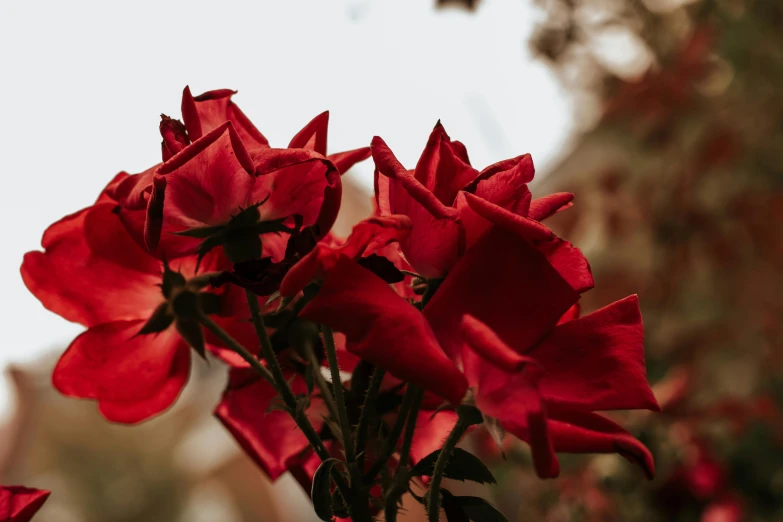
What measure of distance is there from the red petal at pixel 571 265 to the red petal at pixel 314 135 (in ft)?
0.33

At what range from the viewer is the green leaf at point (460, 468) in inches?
9.7

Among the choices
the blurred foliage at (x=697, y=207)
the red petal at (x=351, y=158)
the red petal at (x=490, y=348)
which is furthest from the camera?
the blurred foliage at (x=697, y=207)

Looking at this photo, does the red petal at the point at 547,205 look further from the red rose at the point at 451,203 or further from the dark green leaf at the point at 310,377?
the dark green leaf at the point at 310,377

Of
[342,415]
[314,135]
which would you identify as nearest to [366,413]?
[342,415]

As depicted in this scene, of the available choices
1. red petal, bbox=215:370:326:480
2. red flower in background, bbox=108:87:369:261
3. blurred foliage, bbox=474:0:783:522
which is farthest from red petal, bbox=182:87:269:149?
blurred foliage, bbox=474:0:783:522

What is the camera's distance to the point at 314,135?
11.2 inches

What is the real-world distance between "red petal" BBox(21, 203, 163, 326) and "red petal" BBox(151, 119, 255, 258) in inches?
2.1

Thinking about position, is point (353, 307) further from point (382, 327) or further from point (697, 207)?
point (697, 207)

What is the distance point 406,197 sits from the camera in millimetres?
254

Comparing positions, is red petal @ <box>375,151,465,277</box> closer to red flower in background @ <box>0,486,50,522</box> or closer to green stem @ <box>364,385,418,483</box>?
green stem @ <box>364,385,418,483</box>

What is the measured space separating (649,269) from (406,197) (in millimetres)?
1751

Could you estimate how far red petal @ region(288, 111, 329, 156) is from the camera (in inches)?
11.0

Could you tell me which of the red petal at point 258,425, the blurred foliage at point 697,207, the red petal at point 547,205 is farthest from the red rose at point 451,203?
the blurred foliage at point 697,207

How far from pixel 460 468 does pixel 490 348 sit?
79 millimetres
